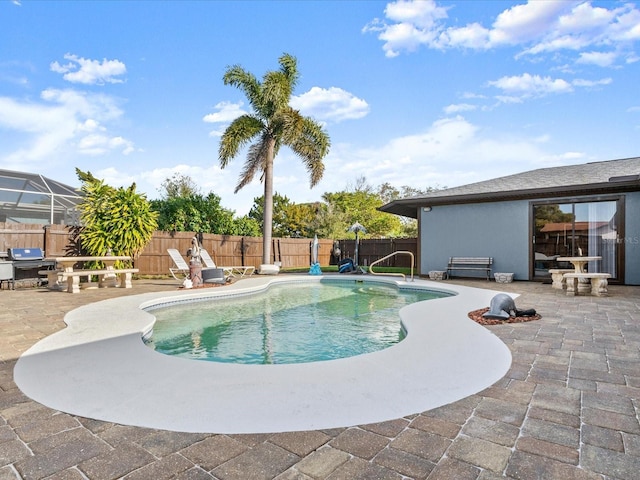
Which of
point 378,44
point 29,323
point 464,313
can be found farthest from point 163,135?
point 464,313

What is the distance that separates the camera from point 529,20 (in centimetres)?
871

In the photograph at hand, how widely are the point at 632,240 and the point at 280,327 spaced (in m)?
10.1

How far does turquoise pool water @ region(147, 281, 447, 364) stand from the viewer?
4.24 metres

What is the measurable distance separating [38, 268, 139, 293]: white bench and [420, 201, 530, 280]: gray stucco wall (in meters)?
9.61

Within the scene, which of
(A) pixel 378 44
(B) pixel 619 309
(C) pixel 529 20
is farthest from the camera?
(A) pixel 378 44

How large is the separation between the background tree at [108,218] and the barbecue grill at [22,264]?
1.23 metres

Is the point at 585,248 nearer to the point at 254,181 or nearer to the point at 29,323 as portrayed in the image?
the point at 254,181

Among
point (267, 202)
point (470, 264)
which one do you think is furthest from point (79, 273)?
point (470, 264)

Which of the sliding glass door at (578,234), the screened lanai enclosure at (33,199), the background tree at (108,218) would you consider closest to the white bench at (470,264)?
the sliding glass door at (578,234)

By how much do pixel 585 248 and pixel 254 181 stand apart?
1191 centimetres

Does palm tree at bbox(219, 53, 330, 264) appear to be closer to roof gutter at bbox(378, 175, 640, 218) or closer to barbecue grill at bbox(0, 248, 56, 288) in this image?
roof gutter at bbox(378, 175, 640, 218)

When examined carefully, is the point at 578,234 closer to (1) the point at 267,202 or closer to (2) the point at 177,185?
(1) the point at 267,202

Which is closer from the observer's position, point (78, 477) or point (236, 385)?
point (78, 477)

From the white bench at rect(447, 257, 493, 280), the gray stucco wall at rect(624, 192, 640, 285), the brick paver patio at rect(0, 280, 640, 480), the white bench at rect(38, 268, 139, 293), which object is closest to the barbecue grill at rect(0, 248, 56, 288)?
the white bench at rect(38, 268, 139, 293)
